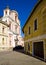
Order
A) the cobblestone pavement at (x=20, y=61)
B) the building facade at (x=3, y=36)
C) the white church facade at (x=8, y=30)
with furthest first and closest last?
the white church facade at (x=8, y=30)
the building facade at (x=3, y=36)
the cobblestone pavement at (x=20, y=61)

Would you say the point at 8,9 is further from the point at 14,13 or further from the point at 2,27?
the point at 2,27

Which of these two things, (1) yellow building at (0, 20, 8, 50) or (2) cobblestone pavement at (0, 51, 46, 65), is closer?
(2) cobblestone pavement at (0, 51, 46, 65)

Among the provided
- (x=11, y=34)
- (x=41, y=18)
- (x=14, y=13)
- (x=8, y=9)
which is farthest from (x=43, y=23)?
(x=14, y=13)

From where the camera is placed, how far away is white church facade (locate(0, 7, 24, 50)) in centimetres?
3766

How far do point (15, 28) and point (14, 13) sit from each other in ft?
20.1

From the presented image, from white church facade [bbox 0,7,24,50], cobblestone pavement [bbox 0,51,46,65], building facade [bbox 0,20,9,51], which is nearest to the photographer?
cobblestone pavement [bbox 0,51,46,65]

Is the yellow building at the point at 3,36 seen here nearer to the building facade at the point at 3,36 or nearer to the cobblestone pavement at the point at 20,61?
the building facade at the point at 3,36

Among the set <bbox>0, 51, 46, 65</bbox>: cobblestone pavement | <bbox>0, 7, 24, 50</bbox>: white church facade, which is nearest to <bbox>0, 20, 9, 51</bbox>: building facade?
<bbox>0, 7, 24, 50</bbox>: white church facade

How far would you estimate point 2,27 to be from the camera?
3769 cm

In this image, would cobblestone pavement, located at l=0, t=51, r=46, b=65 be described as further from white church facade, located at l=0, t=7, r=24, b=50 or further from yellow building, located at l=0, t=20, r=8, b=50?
white church facade, located at l=0, t=7, r=24, b=50

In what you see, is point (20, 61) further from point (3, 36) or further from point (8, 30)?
point (8, 30)

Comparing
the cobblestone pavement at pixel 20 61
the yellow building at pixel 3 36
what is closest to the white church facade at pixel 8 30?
the yellow building at pixel 3 36

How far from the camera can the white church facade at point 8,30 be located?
124ft

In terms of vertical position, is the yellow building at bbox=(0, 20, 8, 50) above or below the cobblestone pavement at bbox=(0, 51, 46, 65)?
above
